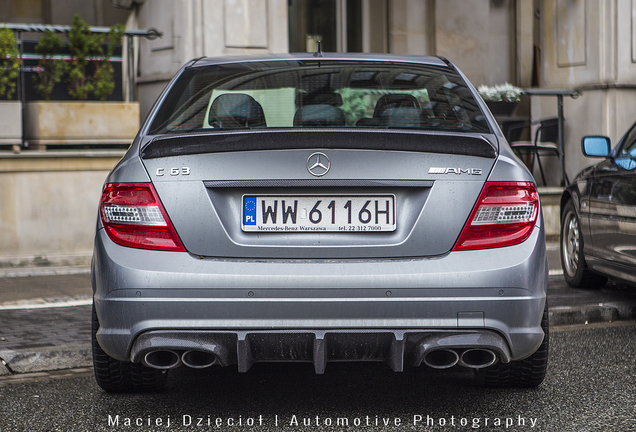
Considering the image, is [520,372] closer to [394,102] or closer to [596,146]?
[394,102]

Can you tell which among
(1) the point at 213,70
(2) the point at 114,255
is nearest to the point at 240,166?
(2) the point at 114,255

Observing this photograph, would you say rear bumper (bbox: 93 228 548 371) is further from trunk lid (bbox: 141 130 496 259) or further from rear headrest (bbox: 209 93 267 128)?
rear headrest (bbox: 209 93 267 128)

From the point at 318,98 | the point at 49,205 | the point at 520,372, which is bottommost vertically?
the point at 520,372

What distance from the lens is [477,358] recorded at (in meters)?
3.65

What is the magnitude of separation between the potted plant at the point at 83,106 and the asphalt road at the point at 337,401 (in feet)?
16.0

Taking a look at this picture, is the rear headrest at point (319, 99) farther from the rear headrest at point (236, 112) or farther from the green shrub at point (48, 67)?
the green shrub at point (48, 67)

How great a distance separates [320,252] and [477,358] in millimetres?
814

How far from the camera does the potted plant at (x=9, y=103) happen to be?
9.08 metres

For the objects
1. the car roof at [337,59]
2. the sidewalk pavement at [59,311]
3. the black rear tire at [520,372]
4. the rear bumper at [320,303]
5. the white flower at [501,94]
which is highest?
the white flower at [501,94]

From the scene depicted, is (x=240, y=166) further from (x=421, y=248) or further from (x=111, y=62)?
(x=111, y=62)

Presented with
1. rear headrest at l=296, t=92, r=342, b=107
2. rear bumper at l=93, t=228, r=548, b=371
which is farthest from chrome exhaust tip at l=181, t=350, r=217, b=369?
rear headrest at l=296, t=92, r=342, b=107

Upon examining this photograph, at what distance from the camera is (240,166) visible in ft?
11.4

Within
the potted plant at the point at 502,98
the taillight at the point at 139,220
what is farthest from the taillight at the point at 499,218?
the potted plant at the point at 502,98

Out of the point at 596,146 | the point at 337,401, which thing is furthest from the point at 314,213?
the point at 596,146
